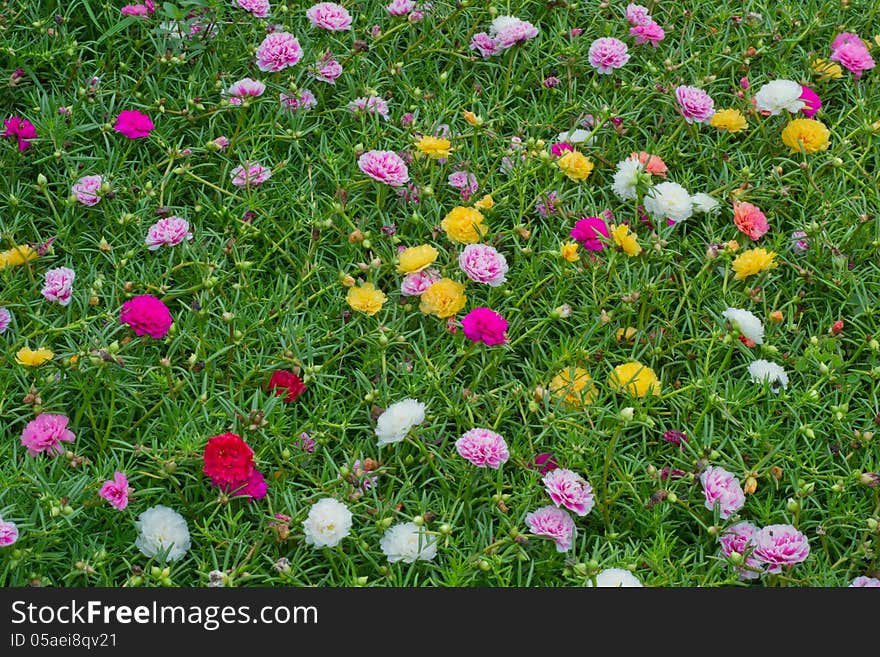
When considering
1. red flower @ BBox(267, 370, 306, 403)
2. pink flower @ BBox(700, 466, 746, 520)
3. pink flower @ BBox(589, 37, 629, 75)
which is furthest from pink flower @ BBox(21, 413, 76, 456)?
pink flower @ BBox(589, 37, 629, 75)

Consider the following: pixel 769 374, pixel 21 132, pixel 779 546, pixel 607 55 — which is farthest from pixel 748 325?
pixel 21 132

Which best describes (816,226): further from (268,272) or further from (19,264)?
(19,264)

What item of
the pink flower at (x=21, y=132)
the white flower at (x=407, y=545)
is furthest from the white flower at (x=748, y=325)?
the pink flower at (x=21, y=132)

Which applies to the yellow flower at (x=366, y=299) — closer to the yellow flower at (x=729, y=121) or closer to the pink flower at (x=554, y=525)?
the pink flower at (x=554, y=525)

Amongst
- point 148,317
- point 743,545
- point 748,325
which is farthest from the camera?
point 748,325

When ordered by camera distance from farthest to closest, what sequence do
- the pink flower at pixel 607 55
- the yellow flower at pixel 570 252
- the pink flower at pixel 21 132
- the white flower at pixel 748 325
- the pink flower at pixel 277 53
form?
the pink flower at pixel 607 55 < the pink flower at pixel 277 53 < the pink flower at pixel 21 132 < the yellow flower at pixel 570 252 < the white flower at pixel 748 325

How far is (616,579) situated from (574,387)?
1.39 ft

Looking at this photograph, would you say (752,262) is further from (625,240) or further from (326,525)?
(326,525)

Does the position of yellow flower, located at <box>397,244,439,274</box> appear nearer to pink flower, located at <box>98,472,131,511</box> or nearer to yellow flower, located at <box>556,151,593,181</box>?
yellow flower, located at <box>556,151,593,181</box>

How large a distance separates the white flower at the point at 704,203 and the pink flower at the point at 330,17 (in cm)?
95

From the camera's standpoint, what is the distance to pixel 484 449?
1679mm

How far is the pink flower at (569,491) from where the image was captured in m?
1.64

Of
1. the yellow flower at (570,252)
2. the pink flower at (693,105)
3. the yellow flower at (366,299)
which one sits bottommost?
the yellow flower at (366,299)

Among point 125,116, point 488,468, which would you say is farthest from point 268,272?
point 488,468
